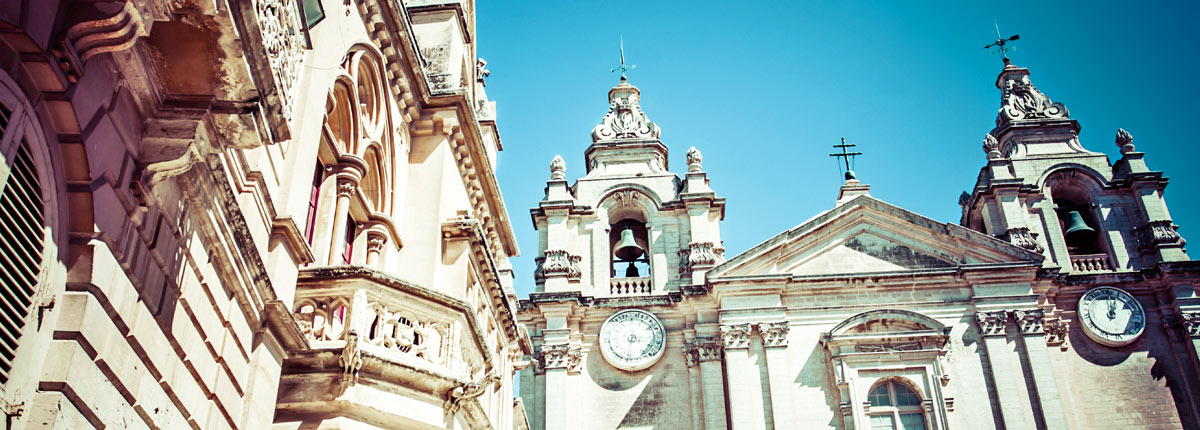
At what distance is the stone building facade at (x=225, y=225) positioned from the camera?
5.52m

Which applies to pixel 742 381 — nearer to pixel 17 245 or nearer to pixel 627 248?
pixel 627 248

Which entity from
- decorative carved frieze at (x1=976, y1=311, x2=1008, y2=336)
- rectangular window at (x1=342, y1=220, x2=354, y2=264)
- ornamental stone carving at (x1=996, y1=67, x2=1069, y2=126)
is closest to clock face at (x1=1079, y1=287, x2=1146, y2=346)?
decorative carved frieze at (x1=976, y1=311, x2=1008, y2=336)

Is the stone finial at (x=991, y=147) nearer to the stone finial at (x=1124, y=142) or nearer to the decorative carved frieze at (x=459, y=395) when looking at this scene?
the stone finial at (x=1124, y=142)

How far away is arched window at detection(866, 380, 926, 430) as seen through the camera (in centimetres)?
2456

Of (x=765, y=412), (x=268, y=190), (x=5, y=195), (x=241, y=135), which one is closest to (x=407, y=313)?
(x=268, y=190)

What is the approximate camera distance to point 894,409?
24.7 metres

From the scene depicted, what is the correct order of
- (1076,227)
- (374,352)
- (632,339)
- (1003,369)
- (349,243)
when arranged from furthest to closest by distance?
(1076,227), (632,339), (1003,369), (349,243), (374,352)

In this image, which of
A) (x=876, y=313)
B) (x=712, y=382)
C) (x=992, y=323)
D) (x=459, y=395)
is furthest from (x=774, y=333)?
(x=459, y=395)

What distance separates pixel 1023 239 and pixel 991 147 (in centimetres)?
335

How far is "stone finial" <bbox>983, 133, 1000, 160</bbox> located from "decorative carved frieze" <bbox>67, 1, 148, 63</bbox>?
88.6ft

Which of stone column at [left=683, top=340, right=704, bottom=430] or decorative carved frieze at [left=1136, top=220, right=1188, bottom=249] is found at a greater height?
decorative carved frieze at [left=1136, top=220, right=1188, bottom=249]

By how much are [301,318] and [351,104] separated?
2.78 metres

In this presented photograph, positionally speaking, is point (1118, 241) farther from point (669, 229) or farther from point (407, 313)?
point (407, 313)

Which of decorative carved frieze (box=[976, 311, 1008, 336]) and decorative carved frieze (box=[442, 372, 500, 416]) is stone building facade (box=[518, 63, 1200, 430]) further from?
decorative carved frieze (box=[442, 372, 500, 416])
